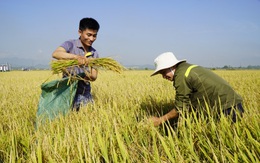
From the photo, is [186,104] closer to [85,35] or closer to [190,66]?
[190,66]

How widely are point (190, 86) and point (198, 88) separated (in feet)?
0.30

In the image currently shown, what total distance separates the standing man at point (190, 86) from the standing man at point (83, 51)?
39.3 inches

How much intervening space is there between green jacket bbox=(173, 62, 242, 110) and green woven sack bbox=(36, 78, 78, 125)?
1353 mm

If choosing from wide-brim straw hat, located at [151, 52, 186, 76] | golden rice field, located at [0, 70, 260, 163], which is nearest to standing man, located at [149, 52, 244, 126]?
wide-brim straw hat, located at [151, 52, 186, 76]

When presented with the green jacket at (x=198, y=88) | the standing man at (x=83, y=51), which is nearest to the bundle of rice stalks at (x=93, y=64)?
the standing man at (x=83, y=51)

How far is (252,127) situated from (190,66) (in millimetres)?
849

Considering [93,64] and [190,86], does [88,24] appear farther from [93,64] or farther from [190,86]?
[190,86]

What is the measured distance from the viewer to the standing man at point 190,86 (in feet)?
7.09

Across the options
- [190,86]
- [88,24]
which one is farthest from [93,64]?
[190,86]

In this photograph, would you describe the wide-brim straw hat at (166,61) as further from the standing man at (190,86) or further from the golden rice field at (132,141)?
the golden rice field at (132,141)

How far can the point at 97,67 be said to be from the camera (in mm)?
2752

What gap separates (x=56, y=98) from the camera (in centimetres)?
280

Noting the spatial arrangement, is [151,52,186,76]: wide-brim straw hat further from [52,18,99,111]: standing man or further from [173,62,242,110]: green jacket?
[52,18,99,111]: standing man

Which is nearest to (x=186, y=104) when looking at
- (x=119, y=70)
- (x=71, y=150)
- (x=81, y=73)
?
(x=119, y=70)
